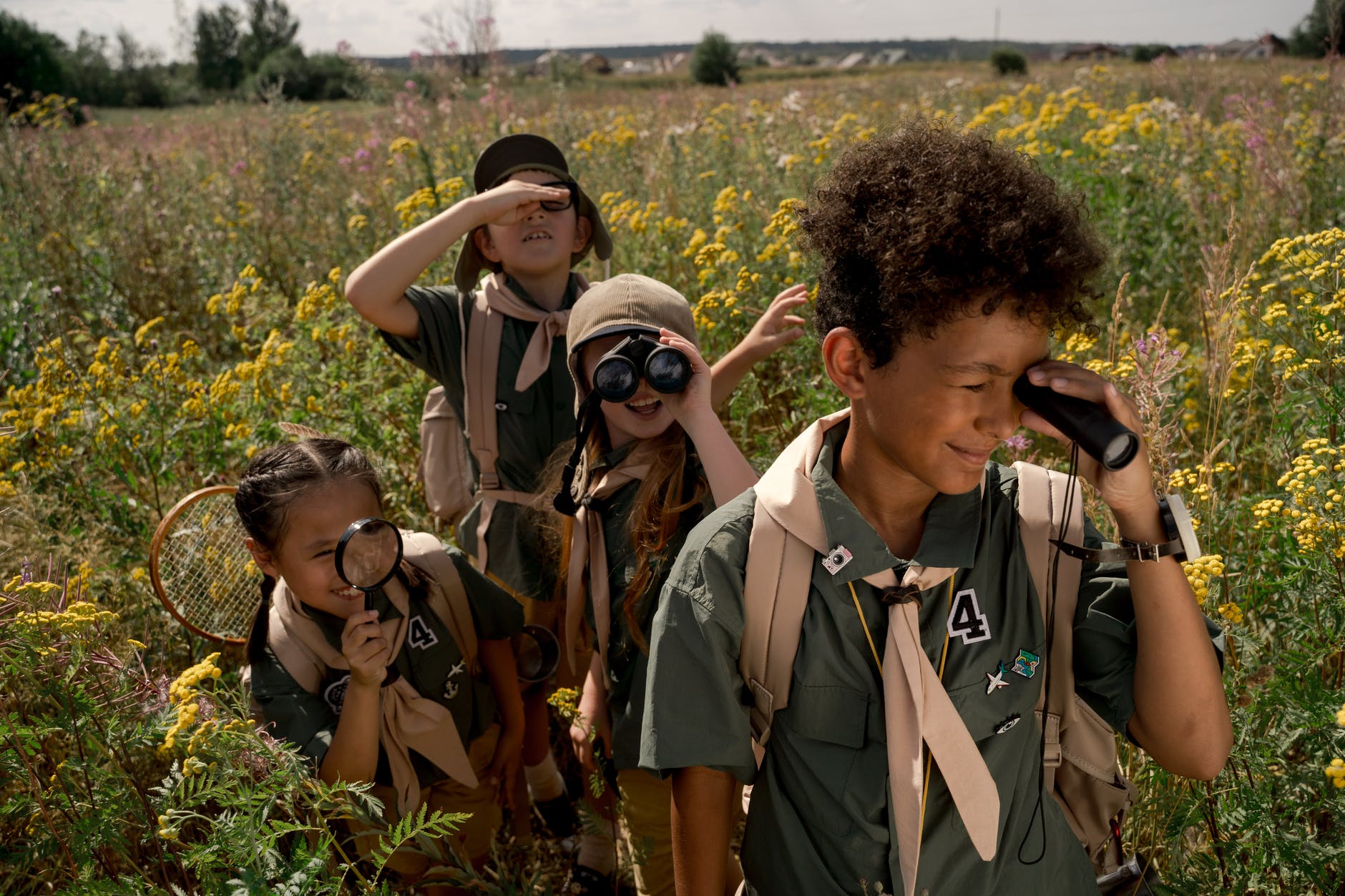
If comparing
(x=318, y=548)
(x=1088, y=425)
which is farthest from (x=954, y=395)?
(x=318, y=548)

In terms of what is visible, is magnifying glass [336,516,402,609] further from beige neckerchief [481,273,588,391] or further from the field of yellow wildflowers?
beige neckerchief [481,273,588,391]

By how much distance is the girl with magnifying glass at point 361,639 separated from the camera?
7.20 feet

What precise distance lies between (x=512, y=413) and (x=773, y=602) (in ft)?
5.51

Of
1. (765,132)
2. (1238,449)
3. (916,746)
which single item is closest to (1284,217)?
(1238,449)

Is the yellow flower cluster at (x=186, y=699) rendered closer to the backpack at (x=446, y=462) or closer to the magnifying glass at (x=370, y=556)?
the magnifying glass at (x=370, y=556)

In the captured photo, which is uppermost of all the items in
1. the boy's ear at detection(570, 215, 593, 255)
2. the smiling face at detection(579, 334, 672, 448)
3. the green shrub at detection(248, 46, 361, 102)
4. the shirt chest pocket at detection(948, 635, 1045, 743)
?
the green shrub at detection(248, 46, 361, 102)

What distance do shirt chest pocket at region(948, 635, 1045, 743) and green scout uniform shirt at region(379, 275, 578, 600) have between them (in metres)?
1.65

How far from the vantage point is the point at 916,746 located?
1501 mm

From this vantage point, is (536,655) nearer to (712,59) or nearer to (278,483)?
(278,483)

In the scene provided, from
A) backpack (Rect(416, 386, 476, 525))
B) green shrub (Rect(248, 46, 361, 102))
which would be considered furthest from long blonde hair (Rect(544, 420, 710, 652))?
green shrub (Rect(248, 46, 361, 102))

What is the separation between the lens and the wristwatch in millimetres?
1423

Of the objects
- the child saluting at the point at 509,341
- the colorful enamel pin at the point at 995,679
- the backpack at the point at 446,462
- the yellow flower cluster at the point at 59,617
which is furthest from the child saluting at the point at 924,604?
the backpack at the point at 446,462

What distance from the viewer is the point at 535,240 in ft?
10.1

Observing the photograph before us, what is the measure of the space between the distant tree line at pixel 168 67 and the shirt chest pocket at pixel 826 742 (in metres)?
29.7
